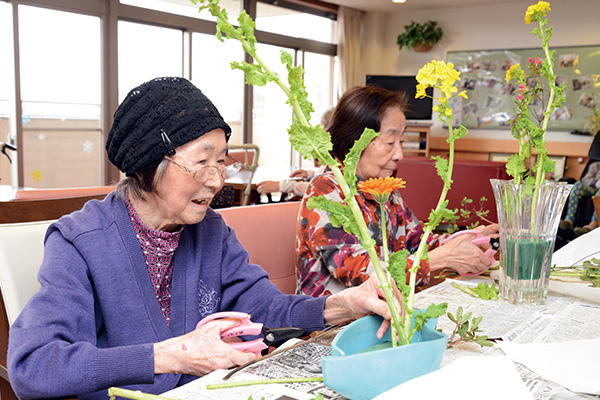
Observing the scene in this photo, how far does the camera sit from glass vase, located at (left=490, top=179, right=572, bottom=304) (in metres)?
1.32

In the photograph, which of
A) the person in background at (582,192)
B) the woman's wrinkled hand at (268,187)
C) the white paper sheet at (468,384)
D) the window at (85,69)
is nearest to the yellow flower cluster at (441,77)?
the white paper sheet at (468,384)

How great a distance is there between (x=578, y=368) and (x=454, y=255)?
0.68m

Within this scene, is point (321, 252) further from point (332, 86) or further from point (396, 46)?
point (396, 46)

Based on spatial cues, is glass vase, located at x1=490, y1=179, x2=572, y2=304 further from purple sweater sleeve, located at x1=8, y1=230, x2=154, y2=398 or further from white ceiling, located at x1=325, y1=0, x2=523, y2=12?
white ceiling, located at x1=325, y1=0, x2=523, y2=12

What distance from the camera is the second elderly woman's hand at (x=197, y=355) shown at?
3.28ft

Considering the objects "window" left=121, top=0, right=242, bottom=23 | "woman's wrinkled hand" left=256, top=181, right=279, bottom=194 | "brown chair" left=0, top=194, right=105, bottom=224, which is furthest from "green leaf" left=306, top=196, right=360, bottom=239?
"window" left=121, top=0, right=242, bottom=23

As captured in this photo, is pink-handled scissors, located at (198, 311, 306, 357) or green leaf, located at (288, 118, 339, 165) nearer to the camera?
green leaf, located at (288, 118, 339, 165)

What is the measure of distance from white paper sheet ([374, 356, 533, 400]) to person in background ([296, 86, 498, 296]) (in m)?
0.61

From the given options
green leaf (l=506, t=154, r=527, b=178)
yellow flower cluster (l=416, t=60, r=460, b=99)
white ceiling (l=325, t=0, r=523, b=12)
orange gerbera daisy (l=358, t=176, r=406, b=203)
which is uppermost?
white ceiling (l=325, t=0, r=523, b=12)

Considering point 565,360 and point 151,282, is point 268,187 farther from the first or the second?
point 565,360

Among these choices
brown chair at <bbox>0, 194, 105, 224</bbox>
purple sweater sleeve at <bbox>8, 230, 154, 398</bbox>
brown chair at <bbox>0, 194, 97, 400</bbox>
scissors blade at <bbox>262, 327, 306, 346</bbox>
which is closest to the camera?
purple sweater sleeve at <bbox>8, 230, 154, 398</bbox>

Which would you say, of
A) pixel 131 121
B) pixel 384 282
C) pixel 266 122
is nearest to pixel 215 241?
pixel 131 121

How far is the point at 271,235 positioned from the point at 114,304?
734mm

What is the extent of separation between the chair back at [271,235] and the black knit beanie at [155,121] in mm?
567
